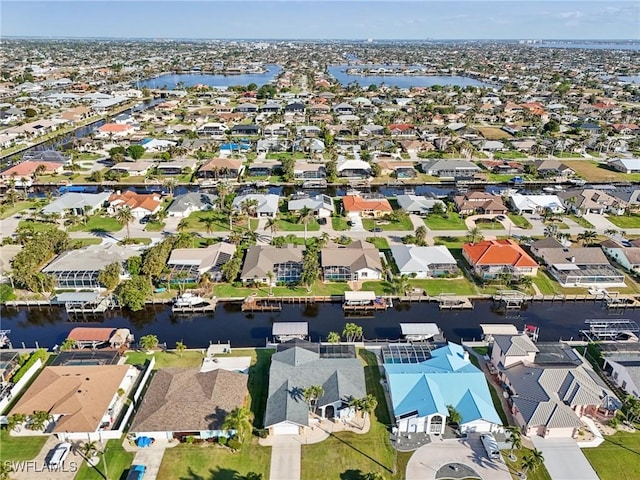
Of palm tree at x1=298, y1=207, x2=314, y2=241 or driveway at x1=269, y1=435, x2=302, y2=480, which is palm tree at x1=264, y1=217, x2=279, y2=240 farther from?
driveway at x1=269, y1=435, x2=302, y2=480

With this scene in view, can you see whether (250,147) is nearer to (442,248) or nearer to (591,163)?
(442,248)

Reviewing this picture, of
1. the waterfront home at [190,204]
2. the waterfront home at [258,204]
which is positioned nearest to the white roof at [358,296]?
the waterfront home at [258,204]

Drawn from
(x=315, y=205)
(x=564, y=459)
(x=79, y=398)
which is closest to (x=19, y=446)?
(x=79, y=398)

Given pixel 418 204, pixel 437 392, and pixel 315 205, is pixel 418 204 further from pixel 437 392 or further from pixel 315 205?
pixel 437 392

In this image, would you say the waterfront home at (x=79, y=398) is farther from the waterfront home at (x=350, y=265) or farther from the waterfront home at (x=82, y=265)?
the waterfront home at (x=350, y=265)

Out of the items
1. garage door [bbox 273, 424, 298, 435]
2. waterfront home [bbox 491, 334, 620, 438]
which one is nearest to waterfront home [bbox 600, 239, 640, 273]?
waterfront home [bbox 491, 334, 620, 438]
